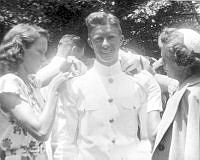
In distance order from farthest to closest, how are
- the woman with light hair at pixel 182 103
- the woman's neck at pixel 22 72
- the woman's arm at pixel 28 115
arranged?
the woman's neck at pixel 22 72, the woman's arm at pixel 28 115, the woman with light hair at pixel 182 103

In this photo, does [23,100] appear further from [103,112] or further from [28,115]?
[103,112]

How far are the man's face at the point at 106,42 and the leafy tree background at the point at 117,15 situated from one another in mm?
12031

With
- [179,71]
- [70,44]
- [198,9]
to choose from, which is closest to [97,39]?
[179,71]

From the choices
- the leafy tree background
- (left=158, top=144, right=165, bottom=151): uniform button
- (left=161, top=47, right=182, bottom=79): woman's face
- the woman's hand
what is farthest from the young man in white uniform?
the leafy tree background

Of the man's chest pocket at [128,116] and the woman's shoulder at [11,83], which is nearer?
the woman's shoulder at [11,83]

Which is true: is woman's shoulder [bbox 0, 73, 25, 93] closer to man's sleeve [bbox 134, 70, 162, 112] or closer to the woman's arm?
the woman's arm

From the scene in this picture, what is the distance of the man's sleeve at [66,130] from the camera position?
369 cm

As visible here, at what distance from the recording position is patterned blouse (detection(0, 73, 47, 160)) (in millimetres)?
3309

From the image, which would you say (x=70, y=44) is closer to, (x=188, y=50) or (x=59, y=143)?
(x=59, y=143)

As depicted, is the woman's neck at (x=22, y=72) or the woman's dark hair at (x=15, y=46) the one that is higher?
the woman's dark hair at (x=15, y=46)

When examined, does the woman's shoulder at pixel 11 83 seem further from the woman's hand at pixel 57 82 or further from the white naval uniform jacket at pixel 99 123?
the white naval uniform jacket at pixel 99 123

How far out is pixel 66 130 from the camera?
3.71 metres

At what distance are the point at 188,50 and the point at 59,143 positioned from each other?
123cm

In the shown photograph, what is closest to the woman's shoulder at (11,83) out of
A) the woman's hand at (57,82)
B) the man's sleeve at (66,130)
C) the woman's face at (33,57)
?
the woman's face at (33,57)
